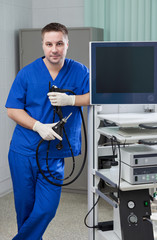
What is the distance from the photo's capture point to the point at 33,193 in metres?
2.32

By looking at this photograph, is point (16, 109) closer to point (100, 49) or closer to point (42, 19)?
point (100, 49)

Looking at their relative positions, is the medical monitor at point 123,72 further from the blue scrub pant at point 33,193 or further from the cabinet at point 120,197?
the blue scrub pant at point 33,193

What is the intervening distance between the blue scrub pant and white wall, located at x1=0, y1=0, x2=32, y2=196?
1.51 m

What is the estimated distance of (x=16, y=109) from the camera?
2275 mm

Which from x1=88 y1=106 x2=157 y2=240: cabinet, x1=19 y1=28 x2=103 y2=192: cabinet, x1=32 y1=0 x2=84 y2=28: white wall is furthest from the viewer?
x1=32 y1=0 x2=84 y2=28: white wall

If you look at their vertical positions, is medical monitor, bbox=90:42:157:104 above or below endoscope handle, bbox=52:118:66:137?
above

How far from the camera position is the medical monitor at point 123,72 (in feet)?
6.85

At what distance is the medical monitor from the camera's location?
6.85 ft

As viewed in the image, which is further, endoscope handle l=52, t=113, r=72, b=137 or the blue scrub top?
the blue scrub top

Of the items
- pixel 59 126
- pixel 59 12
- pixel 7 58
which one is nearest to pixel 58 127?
pixel 59 126

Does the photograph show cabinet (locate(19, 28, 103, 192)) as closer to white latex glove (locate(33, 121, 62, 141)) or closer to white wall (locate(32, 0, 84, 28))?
white wall (locate(32, 0, 84, 28))

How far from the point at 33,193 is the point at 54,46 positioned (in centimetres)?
83

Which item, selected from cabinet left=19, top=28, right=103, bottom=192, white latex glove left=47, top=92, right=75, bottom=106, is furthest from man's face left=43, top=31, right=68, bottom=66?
cabinet left=19, top=28, right=103, bottom=192

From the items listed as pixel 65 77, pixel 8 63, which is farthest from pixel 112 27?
pixel 65 77
